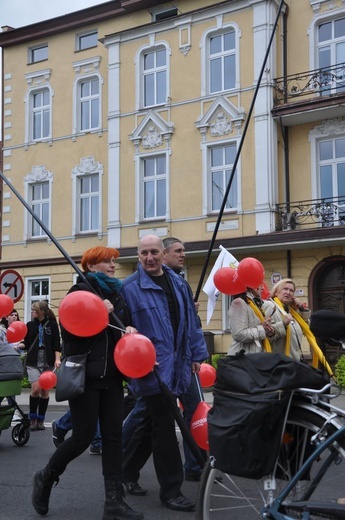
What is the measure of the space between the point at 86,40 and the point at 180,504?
2213 centimetres

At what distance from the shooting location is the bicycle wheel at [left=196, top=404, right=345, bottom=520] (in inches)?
139

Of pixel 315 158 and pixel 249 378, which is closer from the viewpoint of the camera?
pixel 249 378

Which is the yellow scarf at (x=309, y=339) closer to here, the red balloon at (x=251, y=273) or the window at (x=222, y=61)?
the red balloon at (x=251, y=273)

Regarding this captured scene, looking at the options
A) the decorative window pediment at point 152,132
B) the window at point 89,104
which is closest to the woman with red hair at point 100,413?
the decorative window pediment at point 152,132

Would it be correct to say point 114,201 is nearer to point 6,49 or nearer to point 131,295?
point 6,49

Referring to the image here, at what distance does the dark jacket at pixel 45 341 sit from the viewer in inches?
412

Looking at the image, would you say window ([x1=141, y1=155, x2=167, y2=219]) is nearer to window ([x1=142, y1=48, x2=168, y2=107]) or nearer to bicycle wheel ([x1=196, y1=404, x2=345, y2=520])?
window ([x1=142, y1=48, x2=168, y2=107])

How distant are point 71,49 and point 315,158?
32.8ft

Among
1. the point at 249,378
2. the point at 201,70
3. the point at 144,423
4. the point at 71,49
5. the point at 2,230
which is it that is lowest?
the point at 144,423

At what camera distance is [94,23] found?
24922 mm

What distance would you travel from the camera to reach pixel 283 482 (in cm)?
365

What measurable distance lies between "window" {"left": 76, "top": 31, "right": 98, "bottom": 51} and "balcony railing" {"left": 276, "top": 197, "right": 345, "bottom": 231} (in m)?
9.41

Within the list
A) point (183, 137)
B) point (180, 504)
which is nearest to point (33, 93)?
point (183, 137)

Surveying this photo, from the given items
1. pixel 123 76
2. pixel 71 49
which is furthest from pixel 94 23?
pixel 123 76
